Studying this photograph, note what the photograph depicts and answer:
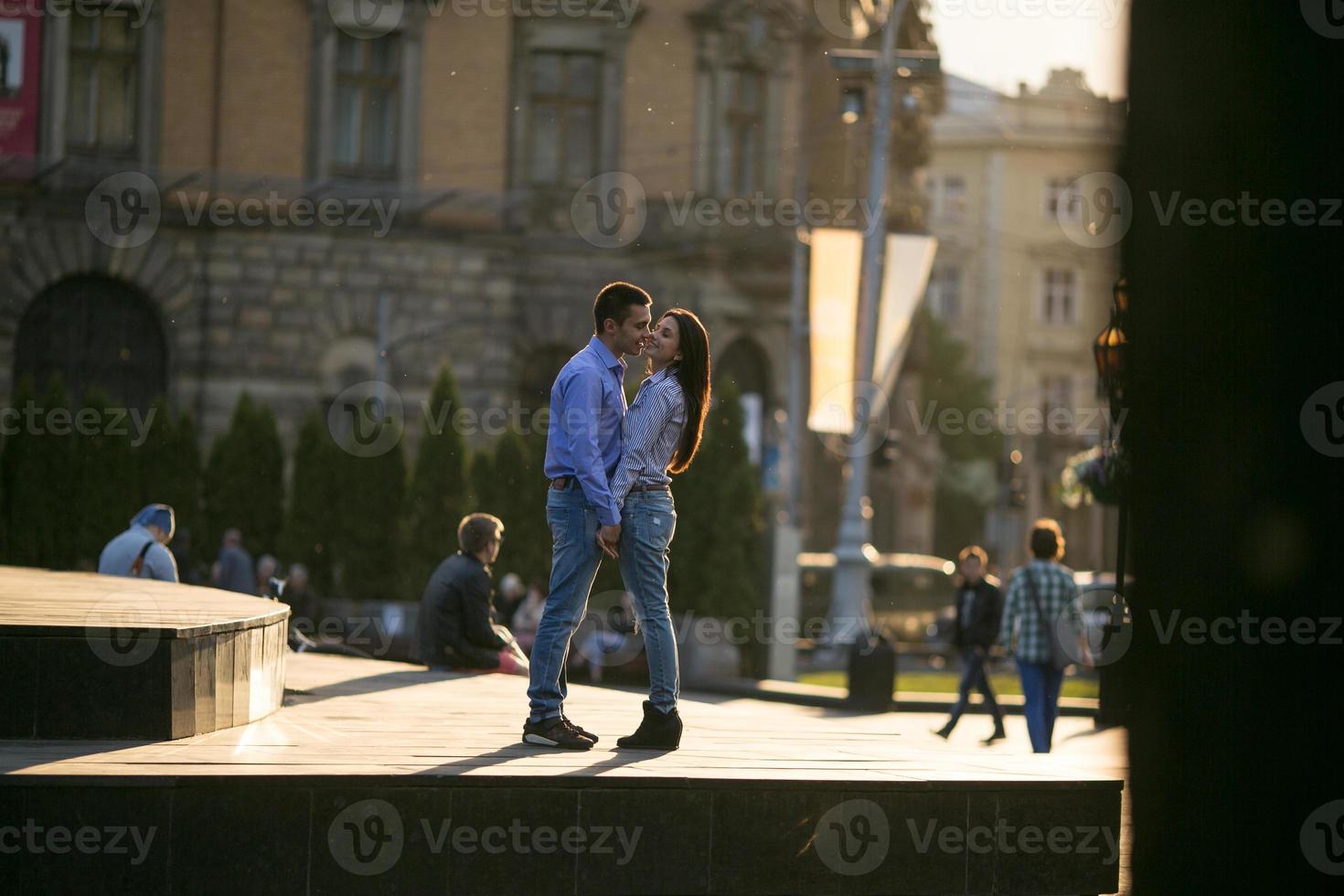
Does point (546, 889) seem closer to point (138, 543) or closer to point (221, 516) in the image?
point (138, 543)

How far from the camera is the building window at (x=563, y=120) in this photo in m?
33.7

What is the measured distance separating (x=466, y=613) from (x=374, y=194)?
68.9 feet

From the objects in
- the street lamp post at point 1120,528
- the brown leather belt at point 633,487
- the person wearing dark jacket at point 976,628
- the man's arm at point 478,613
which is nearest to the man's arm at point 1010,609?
the person wearing dark jacket at point 976,628

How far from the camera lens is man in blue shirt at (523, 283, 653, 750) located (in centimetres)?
804

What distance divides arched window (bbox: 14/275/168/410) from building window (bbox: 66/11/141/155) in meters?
2.31

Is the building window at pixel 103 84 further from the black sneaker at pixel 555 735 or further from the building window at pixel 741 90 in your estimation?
the black sneaker at pixel 555 735

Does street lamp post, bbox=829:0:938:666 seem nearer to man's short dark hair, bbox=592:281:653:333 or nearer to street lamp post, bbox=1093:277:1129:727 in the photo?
street lamp post, bbox=1093:277:1129:727

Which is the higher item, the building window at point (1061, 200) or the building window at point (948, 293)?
the building window at point (1061, 200)

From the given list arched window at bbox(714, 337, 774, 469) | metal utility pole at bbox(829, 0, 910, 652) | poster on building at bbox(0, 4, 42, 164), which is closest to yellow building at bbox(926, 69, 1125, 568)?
arched window at bbox(714, 337, 774, 469)

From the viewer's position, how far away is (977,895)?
738cm

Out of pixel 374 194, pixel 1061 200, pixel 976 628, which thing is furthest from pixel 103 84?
pixel 1061 200

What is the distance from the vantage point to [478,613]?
40.5 ft

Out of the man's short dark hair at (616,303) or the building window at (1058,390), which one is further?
the building window at (1058,390)

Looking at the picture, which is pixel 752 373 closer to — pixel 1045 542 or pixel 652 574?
pixel 1045 542
